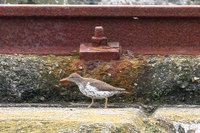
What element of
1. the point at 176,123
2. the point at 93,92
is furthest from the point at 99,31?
the point at 176,123

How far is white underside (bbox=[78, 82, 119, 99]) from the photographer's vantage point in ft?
13.3

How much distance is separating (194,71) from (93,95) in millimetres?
884

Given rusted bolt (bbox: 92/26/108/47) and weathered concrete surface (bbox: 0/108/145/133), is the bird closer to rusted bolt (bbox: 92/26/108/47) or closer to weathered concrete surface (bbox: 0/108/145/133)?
rusted bolt (bbox: 92/26/108/47)

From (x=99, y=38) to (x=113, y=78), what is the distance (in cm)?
38

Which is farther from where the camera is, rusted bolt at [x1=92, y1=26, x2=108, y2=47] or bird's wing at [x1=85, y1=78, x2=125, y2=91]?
rusted bolt at [x1=92, y1=26, x2=108, y2=47]

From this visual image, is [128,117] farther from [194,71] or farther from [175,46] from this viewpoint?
[175,46]

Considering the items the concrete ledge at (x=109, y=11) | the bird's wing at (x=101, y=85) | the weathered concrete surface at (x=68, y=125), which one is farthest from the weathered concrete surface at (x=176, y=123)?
the concrete ledge at (x=109, y=11)

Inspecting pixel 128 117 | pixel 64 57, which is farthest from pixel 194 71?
pixel 128 117

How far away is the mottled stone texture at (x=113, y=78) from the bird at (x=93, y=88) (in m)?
0.11

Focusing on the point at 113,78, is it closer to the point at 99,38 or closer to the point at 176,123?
the point at 99,38

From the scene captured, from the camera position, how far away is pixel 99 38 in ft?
14.1

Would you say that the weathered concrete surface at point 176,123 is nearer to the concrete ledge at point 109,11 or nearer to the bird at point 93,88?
the bird at point 93,88

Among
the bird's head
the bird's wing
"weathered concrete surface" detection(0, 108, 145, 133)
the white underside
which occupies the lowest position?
the white underside

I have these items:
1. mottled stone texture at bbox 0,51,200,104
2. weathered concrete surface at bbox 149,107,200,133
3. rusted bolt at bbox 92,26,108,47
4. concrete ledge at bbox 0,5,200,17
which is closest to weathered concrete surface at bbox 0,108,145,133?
weathered concrete surface at bbox 149,107,200,133
